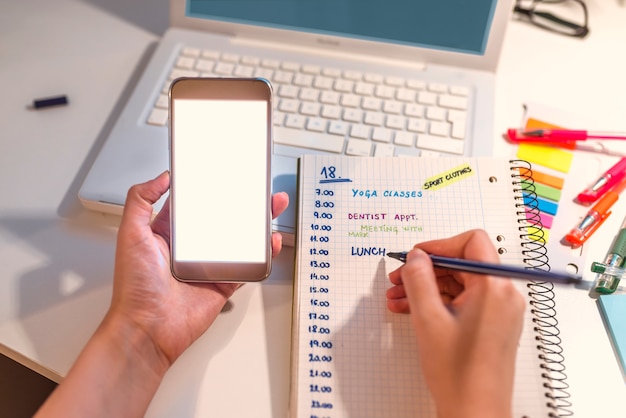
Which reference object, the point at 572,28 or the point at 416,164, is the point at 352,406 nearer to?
the point at 416,164

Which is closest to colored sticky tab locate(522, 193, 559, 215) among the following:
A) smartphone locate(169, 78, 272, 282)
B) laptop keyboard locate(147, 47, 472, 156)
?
laptop keyboard locate(147, 47, 472, 156)

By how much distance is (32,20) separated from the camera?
0.88m

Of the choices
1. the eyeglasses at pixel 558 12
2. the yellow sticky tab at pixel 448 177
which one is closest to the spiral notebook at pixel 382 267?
the yellow sticky tab at pixel 448 177

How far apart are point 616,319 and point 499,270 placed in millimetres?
238

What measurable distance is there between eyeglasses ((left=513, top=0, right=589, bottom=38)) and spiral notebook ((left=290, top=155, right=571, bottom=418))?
35 centimetres

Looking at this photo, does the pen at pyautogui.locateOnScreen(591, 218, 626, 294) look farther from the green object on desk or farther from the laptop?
the laptop

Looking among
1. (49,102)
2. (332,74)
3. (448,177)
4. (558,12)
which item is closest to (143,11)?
(49,102)

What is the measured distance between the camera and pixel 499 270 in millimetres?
453

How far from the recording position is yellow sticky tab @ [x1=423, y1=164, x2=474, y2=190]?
63 centimetres

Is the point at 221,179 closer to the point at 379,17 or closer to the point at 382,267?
the point at 382,267

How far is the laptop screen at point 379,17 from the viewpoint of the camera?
73cm

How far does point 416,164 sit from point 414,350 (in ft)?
0.74

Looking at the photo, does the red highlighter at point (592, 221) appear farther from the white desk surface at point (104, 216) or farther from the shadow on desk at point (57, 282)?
the shadow on desk at point (57, 282)

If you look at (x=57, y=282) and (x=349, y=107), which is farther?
(x=349, y=107)
